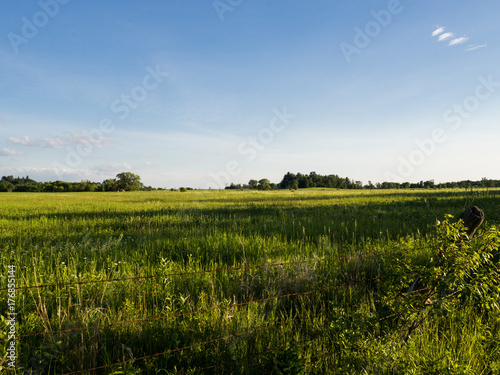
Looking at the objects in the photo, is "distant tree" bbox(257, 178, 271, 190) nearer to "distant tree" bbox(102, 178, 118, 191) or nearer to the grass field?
"distant tree" bbox(102, 178, 118, 191)

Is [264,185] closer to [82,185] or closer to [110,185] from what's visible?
[110,185]

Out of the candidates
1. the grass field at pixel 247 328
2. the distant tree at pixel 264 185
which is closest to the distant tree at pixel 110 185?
the distant tree at pixel 264 185

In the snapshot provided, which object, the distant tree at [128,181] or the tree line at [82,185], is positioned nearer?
the tree line at [82,185]

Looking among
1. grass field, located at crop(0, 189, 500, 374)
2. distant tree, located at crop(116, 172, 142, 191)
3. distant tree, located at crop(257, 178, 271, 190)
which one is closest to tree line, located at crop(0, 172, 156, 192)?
distant tree, located at crop(116, 172, 142, 191)

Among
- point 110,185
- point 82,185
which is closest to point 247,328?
point 82,185

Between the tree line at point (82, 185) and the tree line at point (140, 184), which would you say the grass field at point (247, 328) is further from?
the tree line at point (82, 185)

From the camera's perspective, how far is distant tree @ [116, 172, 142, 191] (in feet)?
440

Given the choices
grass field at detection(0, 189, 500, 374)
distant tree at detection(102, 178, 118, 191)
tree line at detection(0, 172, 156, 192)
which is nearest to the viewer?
grass field at detection(0, 189, 500, 374)

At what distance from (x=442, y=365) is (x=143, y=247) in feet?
20.9

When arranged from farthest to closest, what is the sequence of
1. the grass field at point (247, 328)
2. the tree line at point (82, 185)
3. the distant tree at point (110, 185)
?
1. the distant tree at point (110, 185)
2. the tree line at point (82, 185)
3. the grass field at point (247, 328)

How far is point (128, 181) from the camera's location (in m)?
138

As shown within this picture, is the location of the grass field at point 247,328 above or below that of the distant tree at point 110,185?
below

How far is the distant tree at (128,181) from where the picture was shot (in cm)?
13400

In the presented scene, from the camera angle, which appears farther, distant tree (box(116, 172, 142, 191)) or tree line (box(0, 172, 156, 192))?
distant tree (box(116, 172, 142, 191))
